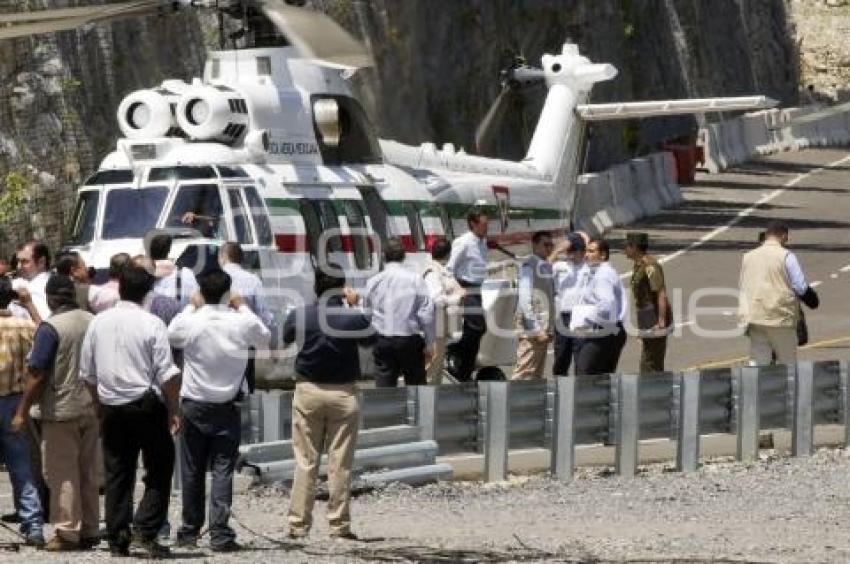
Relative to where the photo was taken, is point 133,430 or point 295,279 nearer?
point 133,430

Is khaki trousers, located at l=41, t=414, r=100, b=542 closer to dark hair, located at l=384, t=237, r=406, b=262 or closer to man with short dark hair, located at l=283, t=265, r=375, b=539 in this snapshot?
man with short dark hair, located at l=283, t=265, r=375, b=539

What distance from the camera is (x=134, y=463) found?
14.3 m

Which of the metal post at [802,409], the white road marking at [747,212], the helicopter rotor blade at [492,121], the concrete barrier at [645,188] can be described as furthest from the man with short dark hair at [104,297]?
the concrete barrier at [645,188]

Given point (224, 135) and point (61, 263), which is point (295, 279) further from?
point (61, 263)

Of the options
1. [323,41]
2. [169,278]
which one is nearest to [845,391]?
[169,278]

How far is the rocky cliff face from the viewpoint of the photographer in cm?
3494

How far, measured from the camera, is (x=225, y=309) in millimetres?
14688

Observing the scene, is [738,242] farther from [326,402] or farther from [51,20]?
[326,402]

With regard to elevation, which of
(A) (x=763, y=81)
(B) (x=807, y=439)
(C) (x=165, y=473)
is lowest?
(A) (x=763, y=81)

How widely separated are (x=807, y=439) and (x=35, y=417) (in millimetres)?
8292

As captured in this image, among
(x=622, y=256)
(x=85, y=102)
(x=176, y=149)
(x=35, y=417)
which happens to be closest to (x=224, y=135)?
(x=176, y=149)

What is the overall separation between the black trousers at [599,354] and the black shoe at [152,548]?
7467 mm

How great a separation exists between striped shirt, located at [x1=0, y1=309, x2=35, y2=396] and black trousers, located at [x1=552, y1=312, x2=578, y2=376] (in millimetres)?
7502

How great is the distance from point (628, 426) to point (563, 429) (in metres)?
0.66
